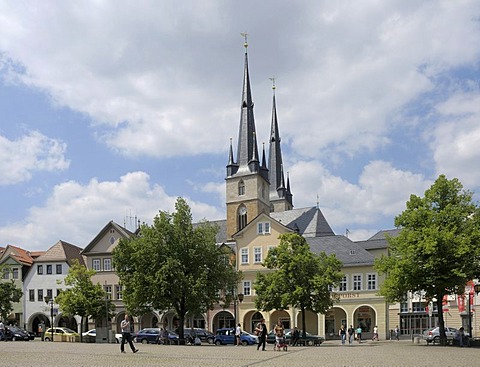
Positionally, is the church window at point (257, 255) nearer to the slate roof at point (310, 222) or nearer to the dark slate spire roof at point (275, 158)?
the slate roof at point (310, 222)

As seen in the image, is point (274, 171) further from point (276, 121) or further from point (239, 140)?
point (239, 140)

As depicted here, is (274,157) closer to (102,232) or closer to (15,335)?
(102,232)

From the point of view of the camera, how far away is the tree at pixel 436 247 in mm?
37406

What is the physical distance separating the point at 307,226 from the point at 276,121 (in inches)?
1230

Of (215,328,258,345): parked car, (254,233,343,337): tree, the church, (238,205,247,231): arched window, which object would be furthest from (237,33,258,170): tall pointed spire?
(254,233,343,337): tree

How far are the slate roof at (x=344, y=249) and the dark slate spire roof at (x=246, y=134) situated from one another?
32.6 m

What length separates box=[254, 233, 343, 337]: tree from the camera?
4622cm

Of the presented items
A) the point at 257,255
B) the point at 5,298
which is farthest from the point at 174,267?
the point at 5,298

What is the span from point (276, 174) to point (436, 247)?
8182 centimetres

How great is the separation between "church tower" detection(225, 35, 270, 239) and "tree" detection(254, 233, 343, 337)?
50.5m

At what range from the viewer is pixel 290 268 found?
4653cm

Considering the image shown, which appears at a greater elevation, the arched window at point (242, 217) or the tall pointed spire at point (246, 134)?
the tall pointed spire at point (246, 134)

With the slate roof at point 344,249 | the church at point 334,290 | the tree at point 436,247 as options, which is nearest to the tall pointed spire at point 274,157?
the church at point 334,290

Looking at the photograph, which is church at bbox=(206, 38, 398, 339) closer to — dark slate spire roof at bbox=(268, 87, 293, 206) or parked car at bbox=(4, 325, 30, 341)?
parked car at bbox=(4, 325, 30, 341)
